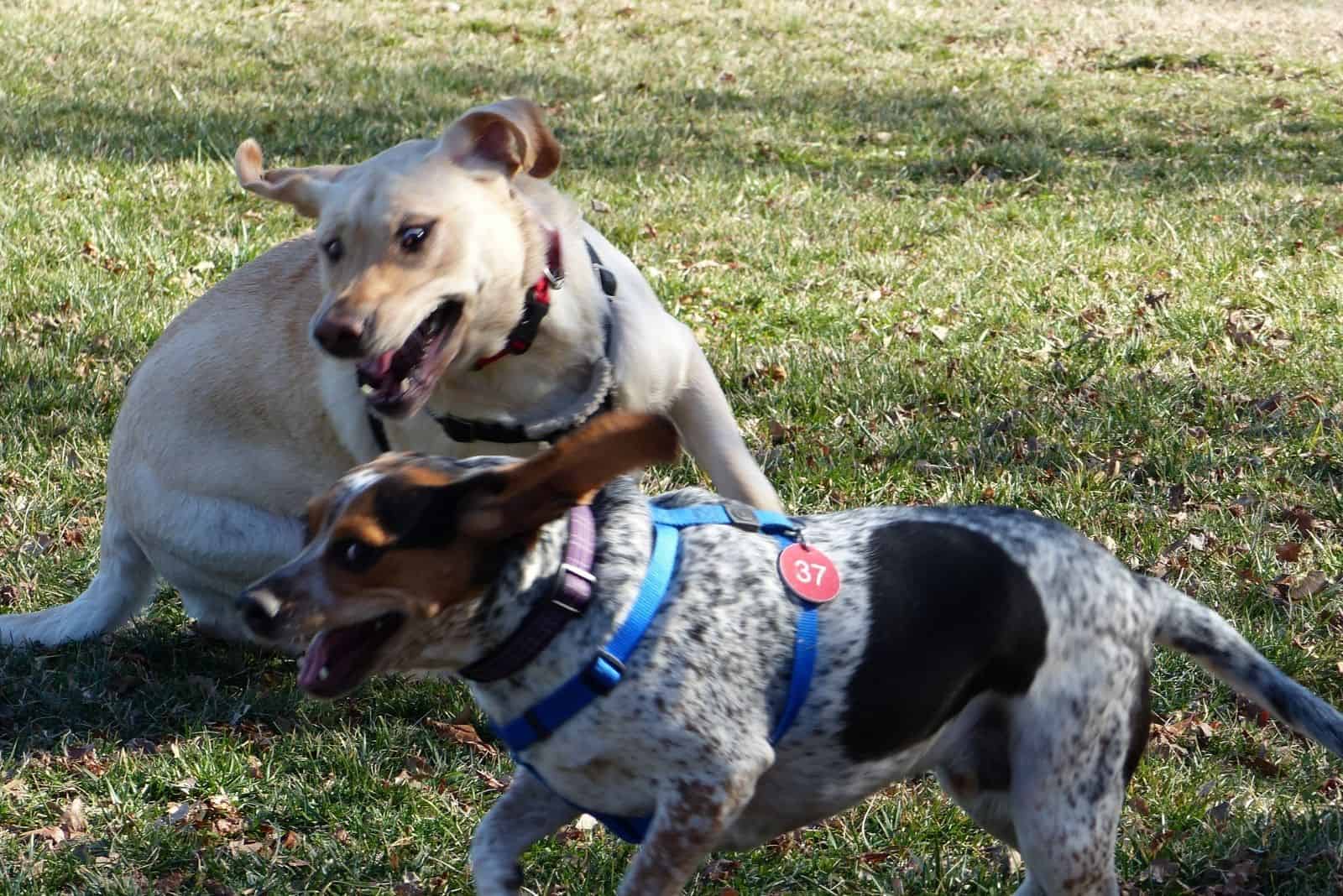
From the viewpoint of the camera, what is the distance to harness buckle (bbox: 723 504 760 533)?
336 centimetres

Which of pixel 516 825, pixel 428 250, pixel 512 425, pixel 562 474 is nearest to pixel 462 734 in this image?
pixel 512 425

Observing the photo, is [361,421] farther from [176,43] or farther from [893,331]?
[176,43]

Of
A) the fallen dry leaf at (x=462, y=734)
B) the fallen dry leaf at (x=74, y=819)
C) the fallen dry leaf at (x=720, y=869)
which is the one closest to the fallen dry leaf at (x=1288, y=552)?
the fallen dry leaf at (x=720, y=869)

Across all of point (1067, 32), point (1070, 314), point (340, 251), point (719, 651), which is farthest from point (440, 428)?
point (1067, 32)

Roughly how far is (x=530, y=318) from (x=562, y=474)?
183 centimetres

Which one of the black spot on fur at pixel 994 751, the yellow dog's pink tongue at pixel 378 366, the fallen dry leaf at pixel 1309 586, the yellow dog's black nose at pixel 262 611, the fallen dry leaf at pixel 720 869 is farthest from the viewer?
the fallen dry leaf at pixel 1309 586

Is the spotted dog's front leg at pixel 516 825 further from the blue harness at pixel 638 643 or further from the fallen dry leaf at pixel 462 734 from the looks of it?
the fallen dry leaf at pixel 462 734

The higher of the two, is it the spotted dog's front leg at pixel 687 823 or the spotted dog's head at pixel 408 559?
the spotted dog's head at pixel 408 559

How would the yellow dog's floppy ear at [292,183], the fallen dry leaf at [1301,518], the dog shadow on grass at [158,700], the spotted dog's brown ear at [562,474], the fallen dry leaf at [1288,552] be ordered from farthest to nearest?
the fallen dry leaf at [1301,518] < the fallen dry leaf at [1288,552] < the yellow dog's floppy ear at [292,183] < the dog shadow on grass at [158,700] < the spotted dog's brown ear at [562,474]

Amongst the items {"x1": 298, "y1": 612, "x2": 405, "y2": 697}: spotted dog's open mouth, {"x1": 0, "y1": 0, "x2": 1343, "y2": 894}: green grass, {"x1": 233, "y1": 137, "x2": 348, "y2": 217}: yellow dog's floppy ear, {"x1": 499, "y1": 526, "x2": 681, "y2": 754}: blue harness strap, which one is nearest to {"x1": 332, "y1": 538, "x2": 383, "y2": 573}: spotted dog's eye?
{"x1": 298, "y1": 612, "x2": 405, "y2": 697}: spotted dog's open mouth

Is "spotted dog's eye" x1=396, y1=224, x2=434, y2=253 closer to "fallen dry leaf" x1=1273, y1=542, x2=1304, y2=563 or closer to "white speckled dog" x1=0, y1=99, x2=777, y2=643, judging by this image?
"white speckled dog" x1=0, y1=99, x2=777, y2=643

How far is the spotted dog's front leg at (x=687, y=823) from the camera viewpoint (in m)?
3.02

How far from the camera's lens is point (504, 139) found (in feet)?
15.2

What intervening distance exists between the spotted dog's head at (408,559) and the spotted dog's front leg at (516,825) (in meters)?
0.52
